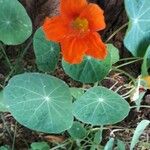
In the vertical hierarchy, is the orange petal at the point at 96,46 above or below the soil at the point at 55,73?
above

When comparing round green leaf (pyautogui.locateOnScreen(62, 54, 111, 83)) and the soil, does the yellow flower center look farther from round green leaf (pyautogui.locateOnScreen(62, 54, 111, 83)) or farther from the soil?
the soil

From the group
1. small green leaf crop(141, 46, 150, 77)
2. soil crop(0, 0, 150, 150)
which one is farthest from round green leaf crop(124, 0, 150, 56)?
soil crop(0, 0, 150, 150)

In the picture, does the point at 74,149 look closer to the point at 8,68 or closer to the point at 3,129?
the point at 3,129

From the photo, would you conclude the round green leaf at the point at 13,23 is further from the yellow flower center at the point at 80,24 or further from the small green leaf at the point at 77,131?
the small green leaf at the point at 77,131

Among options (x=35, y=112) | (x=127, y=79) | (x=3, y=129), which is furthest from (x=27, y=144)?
(x=127, y=79)

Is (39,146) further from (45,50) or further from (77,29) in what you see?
(77,29)

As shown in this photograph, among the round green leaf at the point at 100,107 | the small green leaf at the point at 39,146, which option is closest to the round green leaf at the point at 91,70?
the round green leaf at the point at 100,107

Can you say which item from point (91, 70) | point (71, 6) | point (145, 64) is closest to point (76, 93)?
point (91, 70)
